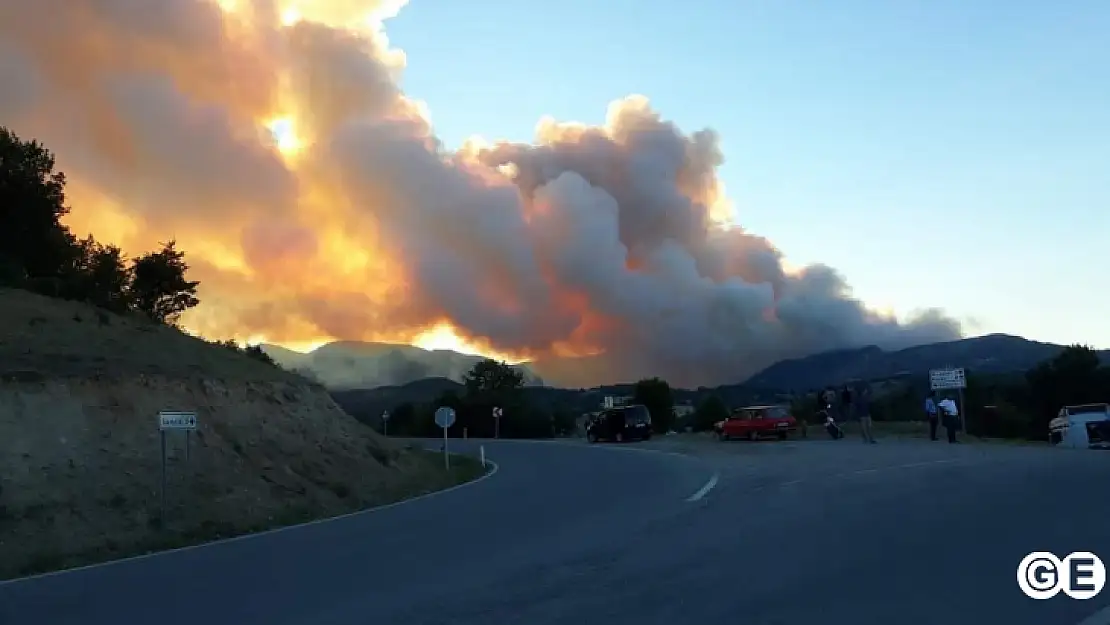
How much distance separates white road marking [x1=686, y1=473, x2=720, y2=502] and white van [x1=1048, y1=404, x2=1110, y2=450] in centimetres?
1533

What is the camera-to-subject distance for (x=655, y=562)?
433 inches

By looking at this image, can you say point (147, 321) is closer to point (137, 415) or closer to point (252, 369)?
point (252, 369)

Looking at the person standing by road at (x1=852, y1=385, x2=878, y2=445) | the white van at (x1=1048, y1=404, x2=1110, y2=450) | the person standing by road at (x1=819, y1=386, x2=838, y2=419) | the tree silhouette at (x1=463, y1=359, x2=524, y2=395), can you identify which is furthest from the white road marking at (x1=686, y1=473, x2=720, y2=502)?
the tree silhouette at (x1=463, y1=359, x2=524, y2=395)

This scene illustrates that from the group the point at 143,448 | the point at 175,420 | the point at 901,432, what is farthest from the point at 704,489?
the point at 901,432

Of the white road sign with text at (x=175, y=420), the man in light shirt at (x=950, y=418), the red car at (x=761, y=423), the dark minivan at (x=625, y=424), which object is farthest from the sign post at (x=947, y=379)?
the white road sign with text at (x=175, y=420)

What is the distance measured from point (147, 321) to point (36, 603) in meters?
25.4

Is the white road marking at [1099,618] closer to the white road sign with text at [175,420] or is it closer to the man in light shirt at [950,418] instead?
the white road sign with text at [175,420]

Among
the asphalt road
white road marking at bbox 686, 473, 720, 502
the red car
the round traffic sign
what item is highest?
the round traffic sign

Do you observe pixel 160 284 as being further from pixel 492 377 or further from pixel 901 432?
pixel 492 377

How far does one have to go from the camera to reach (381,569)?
11570 millimetres

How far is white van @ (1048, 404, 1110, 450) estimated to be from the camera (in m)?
31.4

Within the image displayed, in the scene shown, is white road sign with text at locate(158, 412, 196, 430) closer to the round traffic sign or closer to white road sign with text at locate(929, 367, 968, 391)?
the round traffic sign

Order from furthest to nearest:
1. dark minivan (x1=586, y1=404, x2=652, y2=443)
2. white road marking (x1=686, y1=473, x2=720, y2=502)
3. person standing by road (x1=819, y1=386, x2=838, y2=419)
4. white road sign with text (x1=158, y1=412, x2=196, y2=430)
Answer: dark minivan (x1=586, y1=404, x2=652, y2=443)
person standing by road (x1=819, y1=386, x2=838, y2=419)
white road sign with text (x1=158, y1=412, x2=196, y2=430)
white road marking (x1=686, y1=473, x2=720, y2=502)

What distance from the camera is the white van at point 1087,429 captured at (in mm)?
31422
